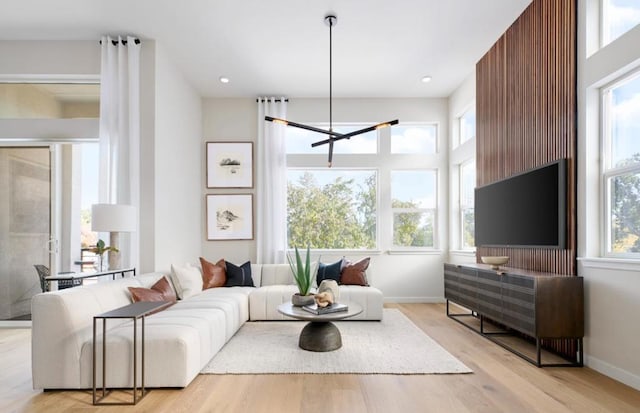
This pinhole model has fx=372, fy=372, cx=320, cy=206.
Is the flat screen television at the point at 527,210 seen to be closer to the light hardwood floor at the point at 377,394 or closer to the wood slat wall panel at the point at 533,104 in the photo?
the wood slat wall panel at the point at 533,104

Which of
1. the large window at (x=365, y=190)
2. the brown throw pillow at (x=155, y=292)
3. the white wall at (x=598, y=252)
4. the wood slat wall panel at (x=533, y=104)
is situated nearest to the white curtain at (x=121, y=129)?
the brown throw pillow at (x=155, y=292)

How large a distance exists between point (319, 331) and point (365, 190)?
318 cm

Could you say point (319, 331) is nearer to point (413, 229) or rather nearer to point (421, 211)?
point (413, 229)

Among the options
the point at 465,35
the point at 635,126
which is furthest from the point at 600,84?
the point at 465,35

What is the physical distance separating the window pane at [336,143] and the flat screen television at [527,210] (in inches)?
85.1

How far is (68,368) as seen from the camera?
2.55 m

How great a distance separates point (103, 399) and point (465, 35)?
4.71m

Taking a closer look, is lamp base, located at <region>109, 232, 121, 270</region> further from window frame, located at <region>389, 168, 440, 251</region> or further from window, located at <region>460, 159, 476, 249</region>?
window, located at <region>460, 159, 476, 249</region>

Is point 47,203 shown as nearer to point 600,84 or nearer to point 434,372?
point 434,372

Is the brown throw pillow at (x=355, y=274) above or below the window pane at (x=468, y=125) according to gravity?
below

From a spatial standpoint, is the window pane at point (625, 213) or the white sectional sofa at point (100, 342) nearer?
the white sectional sofa at point (100, 342)

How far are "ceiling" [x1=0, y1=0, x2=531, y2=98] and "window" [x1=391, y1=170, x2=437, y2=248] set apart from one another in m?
1.54

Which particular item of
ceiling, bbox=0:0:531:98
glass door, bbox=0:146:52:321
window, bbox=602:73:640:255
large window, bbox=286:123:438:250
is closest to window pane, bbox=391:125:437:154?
large window, bbox=286:123:438:250

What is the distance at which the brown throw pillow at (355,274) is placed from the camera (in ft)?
16.3
